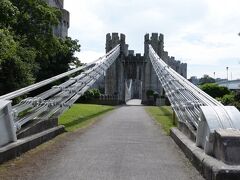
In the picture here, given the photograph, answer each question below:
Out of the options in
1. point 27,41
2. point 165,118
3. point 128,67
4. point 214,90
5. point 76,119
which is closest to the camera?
point 76,119

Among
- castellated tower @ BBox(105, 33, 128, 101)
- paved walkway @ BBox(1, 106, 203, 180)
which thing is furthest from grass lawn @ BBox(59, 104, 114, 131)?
castellated tower @ BBox(105, 33, 128, 101)

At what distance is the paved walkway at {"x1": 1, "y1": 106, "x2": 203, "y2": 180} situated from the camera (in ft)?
27.3

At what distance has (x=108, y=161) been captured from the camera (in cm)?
973

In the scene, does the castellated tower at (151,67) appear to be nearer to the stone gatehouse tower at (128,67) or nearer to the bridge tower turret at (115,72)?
the stone gatehouse tower at (128,67)

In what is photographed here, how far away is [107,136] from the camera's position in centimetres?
1483

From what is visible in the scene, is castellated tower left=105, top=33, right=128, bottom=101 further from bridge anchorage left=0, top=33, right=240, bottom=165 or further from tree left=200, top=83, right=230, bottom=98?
bridge anchorage left=0, top=33, right=240, bottom=165

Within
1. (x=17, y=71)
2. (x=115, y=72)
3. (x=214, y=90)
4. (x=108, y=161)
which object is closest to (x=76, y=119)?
(x=17, y=71)

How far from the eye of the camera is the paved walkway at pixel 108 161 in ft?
27.3

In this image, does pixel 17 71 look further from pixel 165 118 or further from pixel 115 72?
pixel 115 72

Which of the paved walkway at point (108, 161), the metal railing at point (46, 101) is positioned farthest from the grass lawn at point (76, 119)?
the paved walkway at point (108, 161)

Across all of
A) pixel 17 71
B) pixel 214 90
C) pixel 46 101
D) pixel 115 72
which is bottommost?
pixel 46 101

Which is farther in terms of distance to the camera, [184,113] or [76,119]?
[76,119]

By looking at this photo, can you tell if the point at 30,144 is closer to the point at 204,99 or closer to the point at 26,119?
the point at 26,119

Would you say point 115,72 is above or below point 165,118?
above
